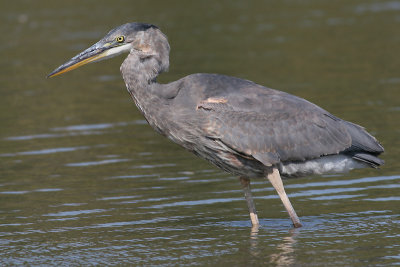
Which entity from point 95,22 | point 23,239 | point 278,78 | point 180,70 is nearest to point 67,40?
point 95,22

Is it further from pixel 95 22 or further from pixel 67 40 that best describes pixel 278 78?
pixel 95 22

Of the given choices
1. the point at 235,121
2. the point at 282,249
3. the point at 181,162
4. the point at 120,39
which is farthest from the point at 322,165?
the point at 181,162

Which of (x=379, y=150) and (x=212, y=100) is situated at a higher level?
(x=212, y=100)

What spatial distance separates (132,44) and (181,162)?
361 centimetres

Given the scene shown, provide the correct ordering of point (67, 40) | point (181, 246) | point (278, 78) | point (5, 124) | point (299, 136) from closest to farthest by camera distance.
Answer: point (181, 246)
point (299, 136)
point (5, 124)
point (278, 78)
point (67, 40)

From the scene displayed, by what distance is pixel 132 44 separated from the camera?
969 centimetres

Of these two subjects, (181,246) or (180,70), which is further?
(180,70)

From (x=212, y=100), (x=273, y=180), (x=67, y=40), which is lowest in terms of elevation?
(x=273, y=180)

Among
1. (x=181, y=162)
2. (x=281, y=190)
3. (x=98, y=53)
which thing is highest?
(x=98, y=53)

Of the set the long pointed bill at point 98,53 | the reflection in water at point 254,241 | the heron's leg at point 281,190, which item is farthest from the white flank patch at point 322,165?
the long pointed bill at point 98,53

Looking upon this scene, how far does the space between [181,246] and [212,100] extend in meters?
1.60

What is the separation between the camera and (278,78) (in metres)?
18.1

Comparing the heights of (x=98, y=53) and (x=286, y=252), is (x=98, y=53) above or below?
above

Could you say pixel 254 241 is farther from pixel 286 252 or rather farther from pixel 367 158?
pixel 367 158
